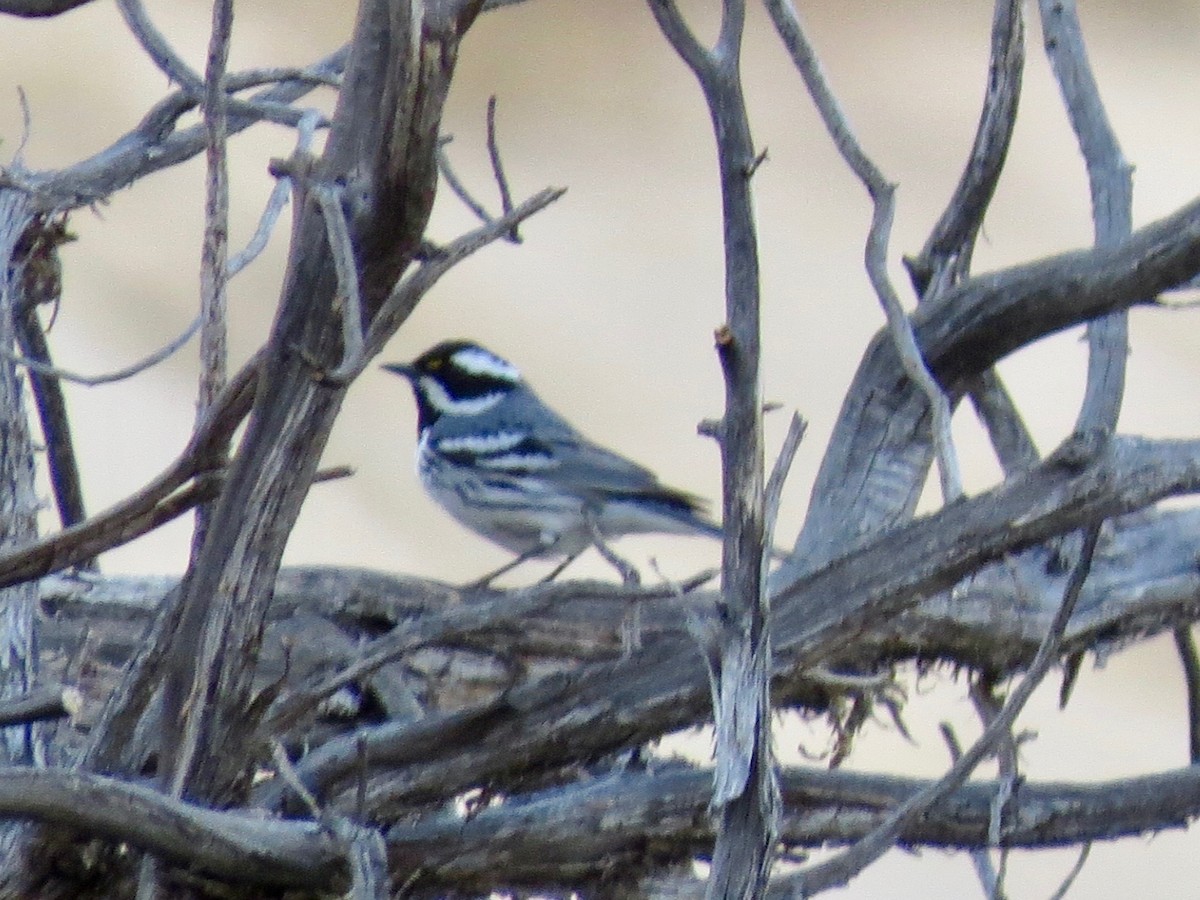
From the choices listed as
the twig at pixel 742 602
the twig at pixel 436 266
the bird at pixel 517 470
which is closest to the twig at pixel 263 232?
the twig at pixel 436 266

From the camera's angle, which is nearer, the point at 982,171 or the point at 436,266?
the point at 436,266

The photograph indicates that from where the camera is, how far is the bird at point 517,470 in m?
3.61

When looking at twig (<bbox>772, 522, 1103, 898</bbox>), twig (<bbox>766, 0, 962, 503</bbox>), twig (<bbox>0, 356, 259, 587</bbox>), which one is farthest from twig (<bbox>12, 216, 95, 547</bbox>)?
twig (<bbox>772, 522, 1103, 898</bbox>)

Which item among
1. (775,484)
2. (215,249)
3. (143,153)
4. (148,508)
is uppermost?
(143,153)

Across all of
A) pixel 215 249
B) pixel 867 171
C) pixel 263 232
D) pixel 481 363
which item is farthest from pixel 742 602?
pixel 481 363

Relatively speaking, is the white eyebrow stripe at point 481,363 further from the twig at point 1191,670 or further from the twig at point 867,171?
the twig at point 867,171

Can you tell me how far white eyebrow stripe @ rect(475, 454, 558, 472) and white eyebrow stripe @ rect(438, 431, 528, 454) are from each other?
39mm

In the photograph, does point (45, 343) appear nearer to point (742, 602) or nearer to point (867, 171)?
point (867, 171)

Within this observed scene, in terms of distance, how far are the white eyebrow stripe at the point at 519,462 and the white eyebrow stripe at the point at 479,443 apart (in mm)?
39

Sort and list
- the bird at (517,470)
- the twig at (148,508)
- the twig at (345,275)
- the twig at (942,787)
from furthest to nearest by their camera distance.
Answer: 1. the bird at (517,470)
2. the twig at (148,508)
3. the twig at (942,787)
4. the twig at (345,275)

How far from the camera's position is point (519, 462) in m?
3.93

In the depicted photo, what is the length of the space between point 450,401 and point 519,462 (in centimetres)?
31

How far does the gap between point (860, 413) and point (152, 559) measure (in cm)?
192

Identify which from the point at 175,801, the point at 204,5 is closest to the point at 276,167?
the point at 175,801
